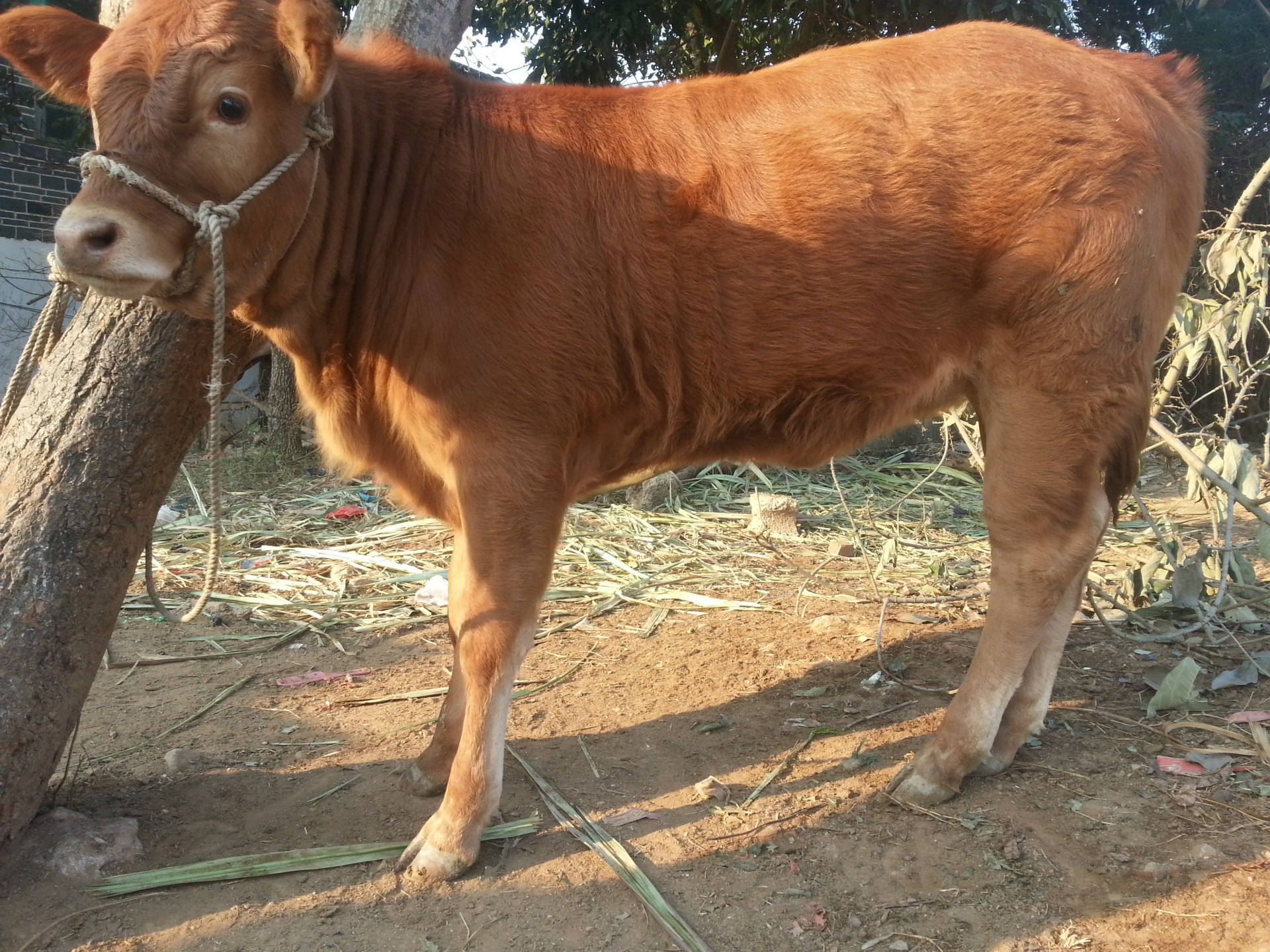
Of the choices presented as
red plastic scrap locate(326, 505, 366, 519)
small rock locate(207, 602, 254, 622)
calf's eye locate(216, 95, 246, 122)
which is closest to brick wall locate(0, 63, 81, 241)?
red plastic scrap locate(326, 505, 366, 519)

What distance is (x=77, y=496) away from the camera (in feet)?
9.30

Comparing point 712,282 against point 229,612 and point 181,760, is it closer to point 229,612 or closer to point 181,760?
point 181,760

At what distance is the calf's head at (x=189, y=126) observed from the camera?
2219 mm

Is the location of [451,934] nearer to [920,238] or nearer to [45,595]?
[45,595]

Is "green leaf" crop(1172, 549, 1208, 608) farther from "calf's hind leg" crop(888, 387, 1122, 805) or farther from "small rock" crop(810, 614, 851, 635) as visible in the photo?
"small rock" crop(810, 614, 851, 635)

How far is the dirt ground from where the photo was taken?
98.0 inches

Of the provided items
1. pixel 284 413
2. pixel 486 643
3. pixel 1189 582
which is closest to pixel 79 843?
pixel 486 643

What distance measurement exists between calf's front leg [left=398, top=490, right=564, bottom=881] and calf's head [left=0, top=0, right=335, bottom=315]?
948 mm

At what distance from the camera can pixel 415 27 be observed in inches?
151

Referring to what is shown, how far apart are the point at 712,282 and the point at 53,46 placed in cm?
194

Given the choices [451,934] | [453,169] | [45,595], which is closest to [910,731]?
[451,934]

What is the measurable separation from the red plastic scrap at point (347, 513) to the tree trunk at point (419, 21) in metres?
3.67

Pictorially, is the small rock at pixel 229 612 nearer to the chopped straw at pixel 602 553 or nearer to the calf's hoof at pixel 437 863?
the chopped straw at pixel 602 553

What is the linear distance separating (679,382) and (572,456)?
41cm
